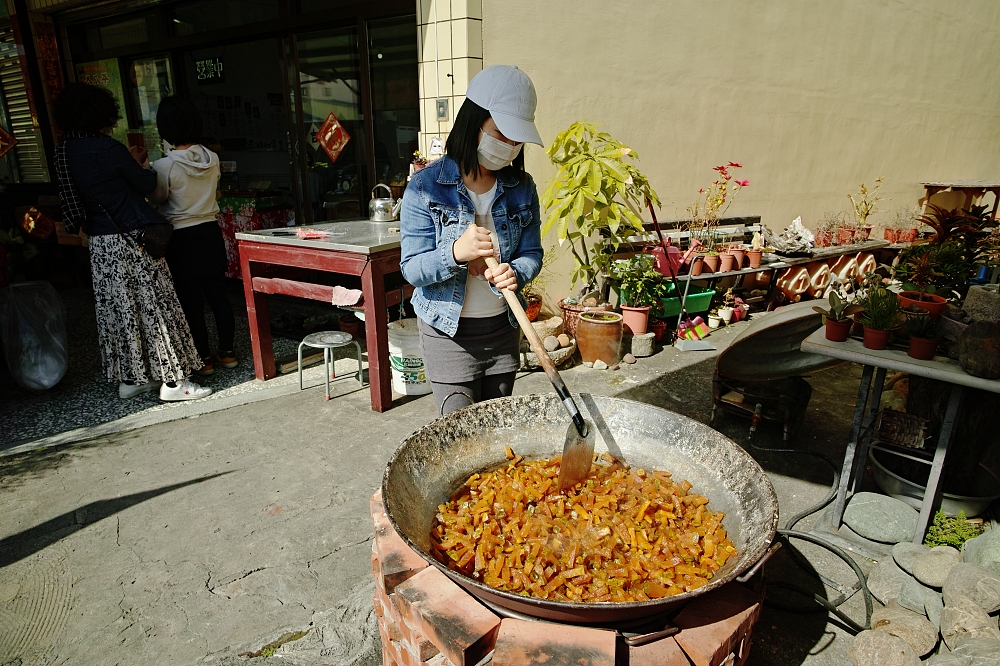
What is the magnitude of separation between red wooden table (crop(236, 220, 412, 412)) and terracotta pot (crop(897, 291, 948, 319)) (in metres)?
3.33

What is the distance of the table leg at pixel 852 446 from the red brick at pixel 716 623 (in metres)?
1.77

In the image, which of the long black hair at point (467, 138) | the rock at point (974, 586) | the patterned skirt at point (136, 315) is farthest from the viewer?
the patterned skirt at point (136, 315)

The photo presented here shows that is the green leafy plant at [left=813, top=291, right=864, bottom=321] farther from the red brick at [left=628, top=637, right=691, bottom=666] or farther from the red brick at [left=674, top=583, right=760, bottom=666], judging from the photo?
the red brick at [left=628, top=637, right=691, bottom=666]

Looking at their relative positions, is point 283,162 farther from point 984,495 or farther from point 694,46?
point 984,495

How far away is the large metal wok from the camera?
60.2 inches

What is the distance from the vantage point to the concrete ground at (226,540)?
241cm

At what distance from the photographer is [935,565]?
2.69 m

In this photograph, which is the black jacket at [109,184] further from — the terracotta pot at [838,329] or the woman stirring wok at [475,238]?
the terracotta pot at [838,329]

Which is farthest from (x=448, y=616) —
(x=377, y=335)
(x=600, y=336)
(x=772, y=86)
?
(x=772, y=86)

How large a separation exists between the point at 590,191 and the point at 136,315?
398 centimetres

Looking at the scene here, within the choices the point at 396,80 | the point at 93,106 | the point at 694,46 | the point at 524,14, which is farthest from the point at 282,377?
the point at 694,46

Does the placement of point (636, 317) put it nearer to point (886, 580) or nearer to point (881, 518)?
point (881, 518)

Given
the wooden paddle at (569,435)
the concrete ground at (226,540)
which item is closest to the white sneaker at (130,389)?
the concrete ground at (226,540)

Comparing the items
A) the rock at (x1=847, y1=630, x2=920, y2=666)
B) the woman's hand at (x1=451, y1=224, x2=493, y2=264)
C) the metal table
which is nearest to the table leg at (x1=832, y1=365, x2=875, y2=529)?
the metal table
